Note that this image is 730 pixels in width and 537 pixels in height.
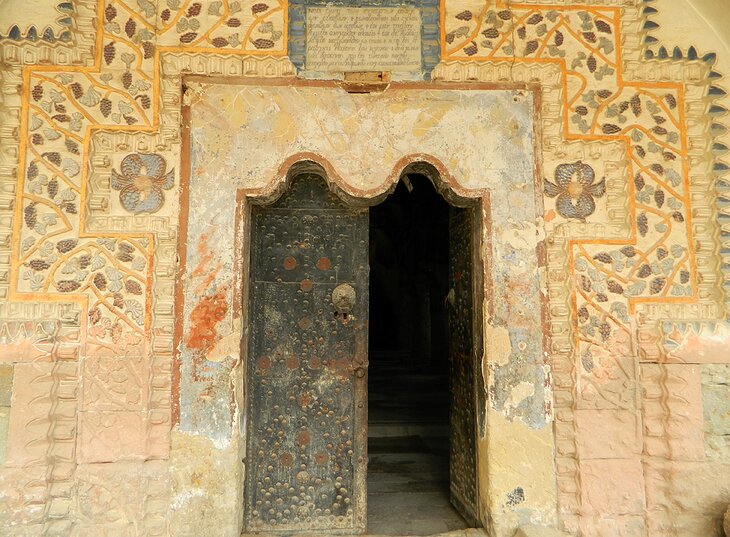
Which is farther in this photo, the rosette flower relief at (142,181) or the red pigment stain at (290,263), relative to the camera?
the red pigment stain at (290,263)

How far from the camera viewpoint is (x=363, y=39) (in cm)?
334

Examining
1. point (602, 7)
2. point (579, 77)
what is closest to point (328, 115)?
point (579, 77)

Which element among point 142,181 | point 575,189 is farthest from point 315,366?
point 575,189

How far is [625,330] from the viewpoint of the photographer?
3203 mm

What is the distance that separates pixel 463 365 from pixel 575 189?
1.38 m

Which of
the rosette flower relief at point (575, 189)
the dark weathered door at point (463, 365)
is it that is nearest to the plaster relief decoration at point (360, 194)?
the rosette flower relief at point (575, 189)

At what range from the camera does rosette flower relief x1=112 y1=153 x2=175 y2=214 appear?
123 inches

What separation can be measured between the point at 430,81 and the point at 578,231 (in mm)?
1288

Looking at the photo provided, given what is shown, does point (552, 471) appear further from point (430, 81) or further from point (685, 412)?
point (430, 81)

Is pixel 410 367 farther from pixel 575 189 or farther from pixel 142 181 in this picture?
pixel 142 181

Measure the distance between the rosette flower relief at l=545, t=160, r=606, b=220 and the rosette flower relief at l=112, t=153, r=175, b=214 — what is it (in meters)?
2.31

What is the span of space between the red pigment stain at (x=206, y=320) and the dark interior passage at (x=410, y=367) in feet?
4.63

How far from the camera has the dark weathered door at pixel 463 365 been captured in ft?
11.4

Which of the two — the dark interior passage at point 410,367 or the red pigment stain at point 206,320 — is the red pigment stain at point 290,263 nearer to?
the red pigment stain at point 206,320
